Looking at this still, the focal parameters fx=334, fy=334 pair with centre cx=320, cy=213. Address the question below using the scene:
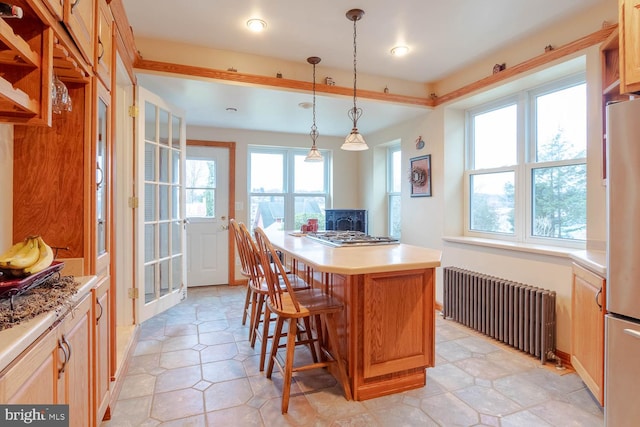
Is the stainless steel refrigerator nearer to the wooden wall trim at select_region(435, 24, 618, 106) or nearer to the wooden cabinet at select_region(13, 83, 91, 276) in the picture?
the wooden wall trim at select_region(435, 24, 618, 106)

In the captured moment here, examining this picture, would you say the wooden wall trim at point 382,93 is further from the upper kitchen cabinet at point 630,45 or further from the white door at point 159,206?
the upper kitchen cabinet at point 630,45

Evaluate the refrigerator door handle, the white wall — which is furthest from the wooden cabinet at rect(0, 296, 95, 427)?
the refrigerator door handle

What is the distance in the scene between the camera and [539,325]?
2.46 m

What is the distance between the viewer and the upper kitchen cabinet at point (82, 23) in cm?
123

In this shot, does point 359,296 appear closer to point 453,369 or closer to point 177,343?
point 453,369

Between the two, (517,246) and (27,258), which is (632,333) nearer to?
(517,246)

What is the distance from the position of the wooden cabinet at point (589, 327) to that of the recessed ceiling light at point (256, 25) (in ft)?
8.76

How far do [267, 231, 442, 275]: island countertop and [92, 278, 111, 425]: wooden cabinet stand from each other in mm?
1036

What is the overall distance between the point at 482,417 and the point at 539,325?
3.37 ft

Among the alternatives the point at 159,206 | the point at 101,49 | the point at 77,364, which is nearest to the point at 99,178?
the point at 101,49

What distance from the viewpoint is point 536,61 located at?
2.61m

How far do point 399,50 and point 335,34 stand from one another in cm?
64

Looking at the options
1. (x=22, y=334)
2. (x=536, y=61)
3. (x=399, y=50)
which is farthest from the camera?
(x=399, y=50)

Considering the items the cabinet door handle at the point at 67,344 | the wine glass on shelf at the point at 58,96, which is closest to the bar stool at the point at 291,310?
the cabinet door handle at the point at 67,344
